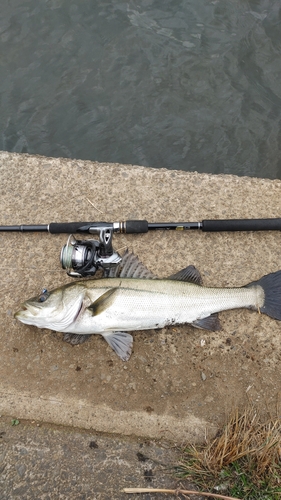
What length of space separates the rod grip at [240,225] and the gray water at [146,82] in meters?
2.30

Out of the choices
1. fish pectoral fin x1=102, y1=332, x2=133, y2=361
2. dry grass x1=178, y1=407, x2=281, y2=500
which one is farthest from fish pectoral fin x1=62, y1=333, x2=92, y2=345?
dry grass x1=178, y1=407, x2=281, y2=500

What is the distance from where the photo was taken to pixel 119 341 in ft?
11.0

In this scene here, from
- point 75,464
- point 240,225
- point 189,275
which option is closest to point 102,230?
point 189,275

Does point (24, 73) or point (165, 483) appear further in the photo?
point (24, 73)

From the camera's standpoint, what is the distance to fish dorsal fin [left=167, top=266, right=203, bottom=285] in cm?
343

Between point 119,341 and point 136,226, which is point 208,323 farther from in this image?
point 136,226

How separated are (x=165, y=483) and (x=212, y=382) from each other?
0.82 metres

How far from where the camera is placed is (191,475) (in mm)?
3021

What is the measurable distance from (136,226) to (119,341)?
1.02 m

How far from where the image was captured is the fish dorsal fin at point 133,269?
342 centimetres

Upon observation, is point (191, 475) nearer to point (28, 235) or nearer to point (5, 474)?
point (5, 474)

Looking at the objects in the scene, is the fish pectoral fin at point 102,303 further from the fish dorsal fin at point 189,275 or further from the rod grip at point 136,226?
Result: the rod grip at point 136,226

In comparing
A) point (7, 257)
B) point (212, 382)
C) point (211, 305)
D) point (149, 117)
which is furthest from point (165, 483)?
point (149, 117)

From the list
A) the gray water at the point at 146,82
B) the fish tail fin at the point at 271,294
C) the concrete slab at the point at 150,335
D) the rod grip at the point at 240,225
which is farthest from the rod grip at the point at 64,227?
the gray water at the point at 146,82
